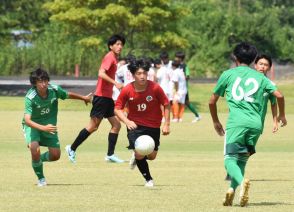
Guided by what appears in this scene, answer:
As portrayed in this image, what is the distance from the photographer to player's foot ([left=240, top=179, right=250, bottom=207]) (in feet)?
33.5

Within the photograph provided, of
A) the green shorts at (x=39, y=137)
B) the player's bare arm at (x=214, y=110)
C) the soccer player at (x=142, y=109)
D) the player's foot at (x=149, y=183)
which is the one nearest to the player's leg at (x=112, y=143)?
the green shorts at (x=39, y=137)

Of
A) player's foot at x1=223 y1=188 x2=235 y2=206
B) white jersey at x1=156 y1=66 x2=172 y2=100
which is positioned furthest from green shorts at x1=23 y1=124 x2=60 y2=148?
white jersey at x1=156 y1=66 x2=172 y2=100

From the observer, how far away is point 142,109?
526 inches

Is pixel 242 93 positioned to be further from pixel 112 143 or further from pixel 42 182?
A: pixel 112 143

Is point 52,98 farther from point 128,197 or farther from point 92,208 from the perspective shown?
point 92,208

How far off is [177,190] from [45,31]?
55.5 meters

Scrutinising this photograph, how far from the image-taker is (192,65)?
68.8 m

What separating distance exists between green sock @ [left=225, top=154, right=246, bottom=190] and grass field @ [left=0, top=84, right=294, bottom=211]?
272 mm

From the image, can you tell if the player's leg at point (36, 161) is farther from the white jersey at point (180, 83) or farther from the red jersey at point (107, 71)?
the white jersey at point (180, 83)

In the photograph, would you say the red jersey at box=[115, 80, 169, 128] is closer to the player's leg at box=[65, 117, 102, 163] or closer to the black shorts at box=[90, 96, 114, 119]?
the player's leg at box=[65, 117, 102, 163]

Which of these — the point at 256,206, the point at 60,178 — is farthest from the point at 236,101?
the point at 60,178

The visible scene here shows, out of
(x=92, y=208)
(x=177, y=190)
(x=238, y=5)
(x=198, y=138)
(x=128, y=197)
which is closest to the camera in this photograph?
(x=92, y=208)

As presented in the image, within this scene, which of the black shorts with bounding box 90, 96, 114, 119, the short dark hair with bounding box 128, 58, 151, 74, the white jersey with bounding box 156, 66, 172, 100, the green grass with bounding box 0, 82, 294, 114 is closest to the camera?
the short dark hair with bounding box 128, 58, 151, 74

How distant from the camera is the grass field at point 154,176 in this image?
10977mm
